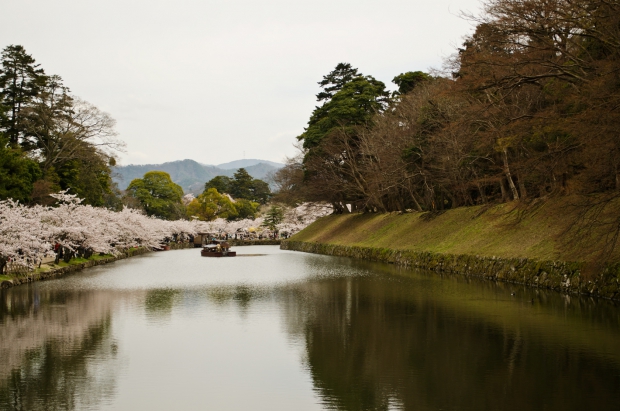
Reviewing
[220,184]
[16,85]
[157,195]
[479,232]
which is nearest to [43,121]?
[16,85]

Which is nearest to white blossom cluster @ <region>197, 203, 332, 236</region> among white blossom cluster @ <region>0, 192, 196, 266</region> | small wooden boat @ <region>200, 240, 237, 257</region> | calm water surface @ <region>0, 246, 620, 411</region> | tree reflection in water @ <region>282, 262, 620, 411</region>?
white blossom cluster @ <region>0, 192, 196, 266</region>

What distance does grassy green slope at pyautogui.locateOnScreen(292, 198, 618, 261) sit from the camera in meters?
21.0

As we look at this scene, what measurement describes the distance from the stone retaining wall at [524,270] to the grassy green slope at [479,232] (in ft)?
1.25

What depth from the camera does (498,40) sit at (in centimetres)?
1750

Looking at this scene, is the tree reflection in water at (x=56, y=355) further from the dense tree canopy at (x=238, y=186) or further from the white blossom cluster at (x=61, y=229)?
the dense tree canopy at (x=238, y=186)

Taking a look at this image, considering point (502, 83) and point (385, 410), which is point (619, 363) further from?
point (502, 83)

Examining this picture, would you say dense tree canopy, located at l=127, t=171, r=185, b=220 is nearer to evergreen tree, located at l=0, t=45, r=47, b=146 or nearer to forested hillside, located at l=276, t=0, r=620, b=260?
forested hillside, located at l=276, t=0, r=620, b=260

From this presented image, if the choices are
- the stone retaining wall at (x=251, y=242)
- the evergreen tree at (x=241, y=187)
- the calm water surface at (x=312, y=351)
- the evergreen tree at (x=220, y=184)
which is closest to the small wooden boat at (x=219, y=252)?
the calm water surface at (x=312, y=351)

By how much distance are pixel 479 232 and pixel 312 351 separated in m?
22.0

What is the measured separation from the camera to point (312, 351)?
11.9 m

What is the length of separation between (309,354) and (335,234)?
48.3 metres

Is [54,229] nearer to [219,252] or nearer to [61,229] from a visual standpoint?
[61,229]

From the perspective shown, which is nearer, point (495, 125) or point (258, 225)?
point (495, 125)

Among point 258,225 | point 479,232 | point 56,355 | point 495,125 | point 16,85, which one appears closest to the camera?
point 56,355
